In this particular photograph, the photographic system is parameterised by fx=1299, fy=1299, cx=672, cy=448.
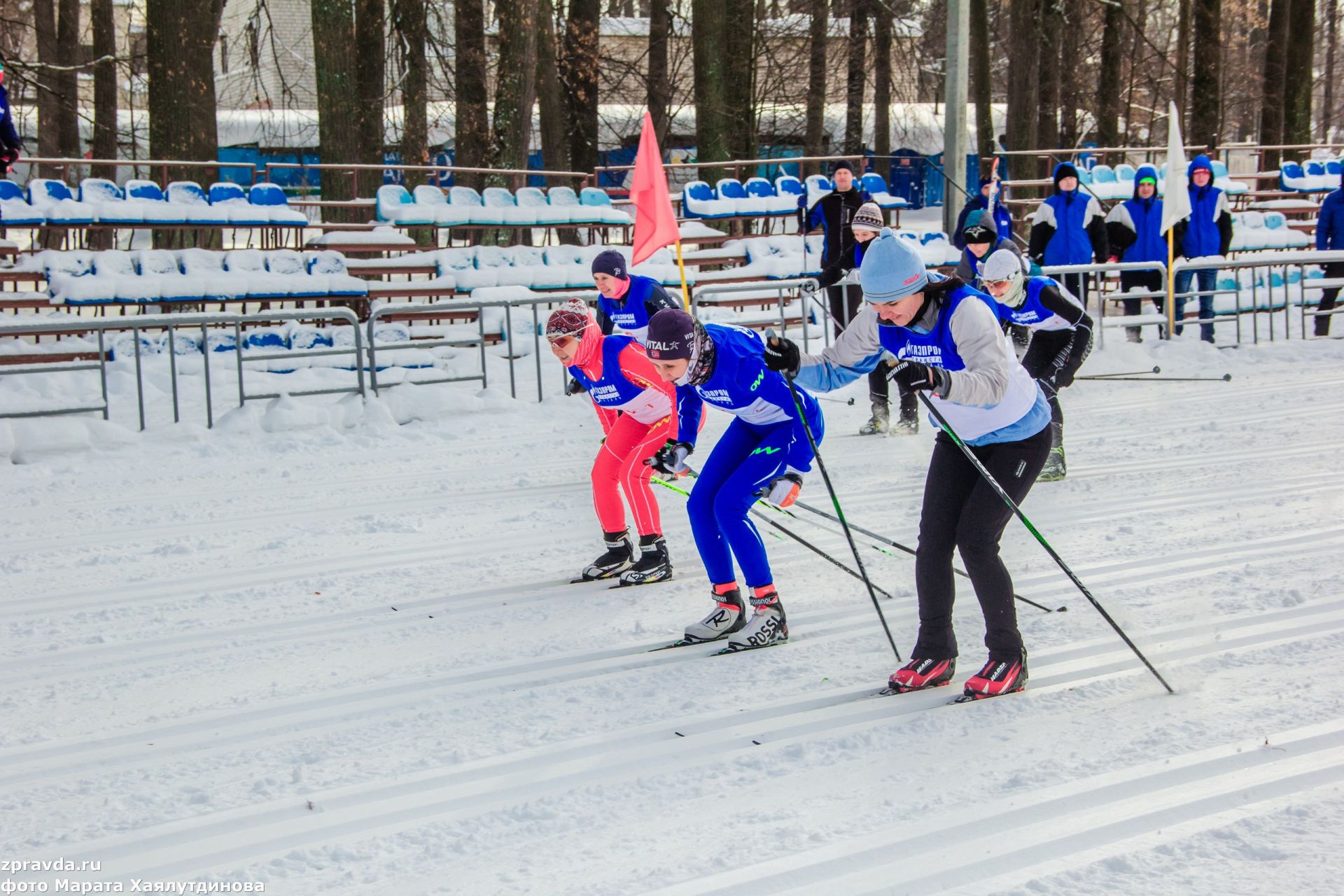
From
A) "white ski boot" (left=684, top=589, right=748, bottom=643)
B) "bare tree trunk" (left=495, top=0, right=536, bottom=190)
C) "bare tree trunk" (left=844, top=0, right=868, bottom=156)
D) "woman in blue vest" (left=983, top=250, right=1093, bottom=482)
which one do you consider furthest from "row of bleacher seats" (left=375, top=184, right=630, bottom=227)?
"bare tree trunk" (left=844, top=0, right=868, bottom=156)

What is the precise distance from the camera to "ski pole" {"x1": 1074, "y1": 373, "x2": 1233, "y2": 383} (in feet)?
42.0

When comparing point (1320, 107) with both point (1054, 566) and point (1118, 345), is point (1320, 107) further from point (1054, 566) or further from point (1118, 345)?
point (1054, 566)

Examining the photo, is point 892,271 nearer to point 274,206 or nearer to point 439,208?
point 274,206

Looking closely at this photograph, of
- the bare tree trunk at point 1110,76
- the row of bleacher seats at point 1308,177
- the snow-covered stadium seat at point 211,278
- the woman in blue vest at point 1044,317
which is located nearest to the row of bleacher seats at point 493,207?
the snow-covered stadium seat at point 211,278

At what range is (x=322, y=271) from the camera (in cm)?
1526

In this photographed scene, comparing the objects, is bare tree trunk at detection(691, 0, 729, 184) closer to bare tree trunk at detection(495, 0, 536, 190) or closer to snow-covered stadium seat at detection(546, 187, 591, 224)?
bare tree trunk at detection(495, 0, 536, 190)

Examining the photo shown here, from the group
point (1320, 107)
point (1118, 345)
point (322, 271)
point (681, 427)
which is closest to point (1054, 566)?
point (681, 427)

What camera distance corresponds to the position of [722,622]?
591 centimetres

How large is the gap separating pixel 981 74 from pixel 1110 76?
12.9ft

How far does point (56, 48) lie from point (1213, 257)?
2156 cm

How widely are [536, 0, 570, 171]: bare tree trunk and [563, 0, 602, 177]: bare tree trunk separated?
0.29 m

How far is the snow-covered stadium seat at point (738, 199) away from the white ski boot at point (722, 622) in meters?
14.3

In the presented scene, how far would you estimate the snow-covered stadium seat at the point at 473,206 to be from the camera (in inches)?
691

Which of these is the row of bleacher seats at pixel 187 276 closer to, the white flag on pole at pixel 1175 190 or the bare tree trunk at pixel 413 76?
the bare tree trunk at pixel 413 76
